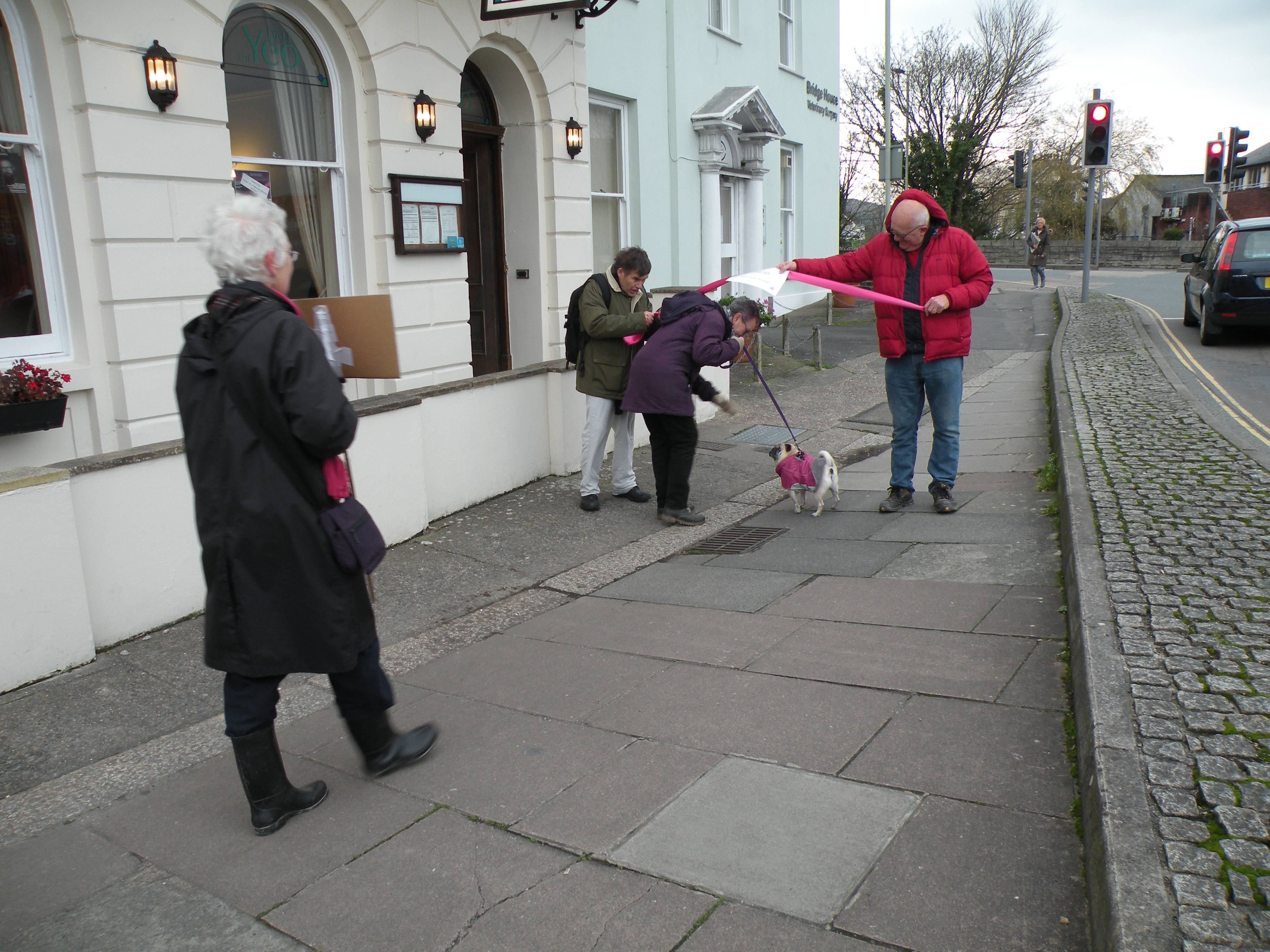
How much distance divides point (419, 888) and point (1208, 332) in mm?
14354

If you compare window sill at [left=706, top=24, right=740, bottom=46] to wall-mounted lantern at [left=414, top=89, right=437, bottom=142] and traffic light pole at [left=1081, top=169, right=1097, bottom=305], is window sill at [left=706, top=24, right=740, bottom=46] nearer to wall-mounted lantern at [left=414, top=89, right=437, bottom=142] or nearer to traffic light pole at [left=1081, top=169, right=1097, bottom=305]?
traffic light pole at [left=1081, top=169, right=1097, bottom=305]

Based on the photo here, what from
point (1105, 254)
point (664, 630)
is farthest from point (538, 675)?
point (1105, 254)

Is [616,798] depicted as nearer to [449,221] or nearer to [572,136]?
[449,221]

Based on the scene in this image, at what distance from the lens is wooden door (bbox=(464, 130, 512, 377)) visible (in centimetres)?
898

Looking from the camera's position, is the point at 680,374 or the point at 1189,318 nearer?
the point at 680,374

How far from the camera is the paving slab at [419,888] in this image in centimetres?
258

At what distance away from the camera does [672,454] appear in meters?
6.70

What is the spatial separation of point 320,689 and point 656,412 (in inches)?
119

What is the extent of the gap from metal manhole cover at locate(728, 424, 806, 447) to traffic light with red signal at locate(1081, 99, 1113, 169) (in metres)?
9.10

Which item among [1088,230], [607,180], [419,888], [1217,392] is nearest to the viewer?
[419,888]

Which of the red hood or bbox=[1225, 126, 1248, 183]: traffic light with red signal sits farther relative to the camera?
bbox=[1225, 126, 1248, 183]: traffic light with red signal

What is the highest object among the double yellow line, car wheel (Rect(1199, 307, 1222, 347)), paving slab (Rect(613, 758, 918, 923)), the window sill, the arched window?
the window sill

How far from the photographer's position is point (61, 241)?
544cm

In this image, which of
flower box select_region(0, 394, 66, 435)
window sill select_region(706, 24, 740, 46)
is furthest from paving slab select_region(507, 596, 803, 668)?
window sill select_region(706, 24, 740, 46)
